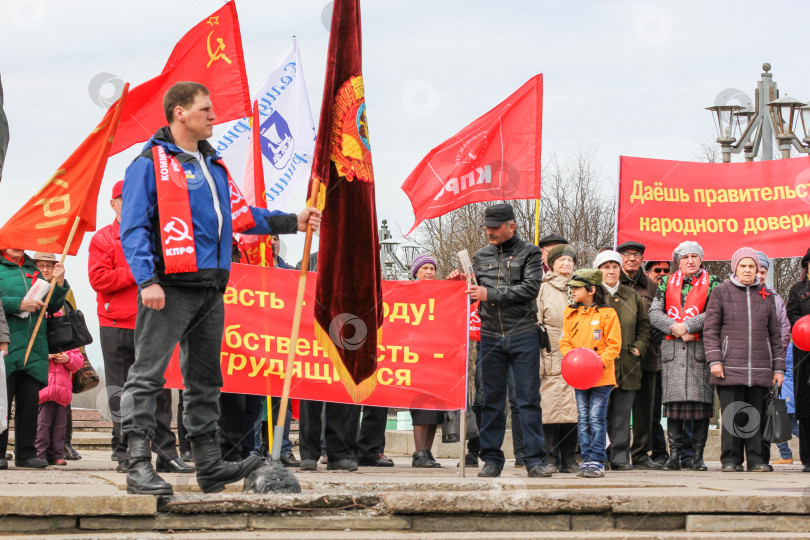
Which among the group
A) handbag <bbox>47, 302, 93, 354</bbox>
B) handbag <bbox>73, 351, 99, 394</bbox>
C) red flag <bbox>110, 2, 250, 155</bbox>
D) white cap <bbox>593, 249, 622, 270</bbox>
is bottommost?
handbag <bbox>73, 351, 99, 394</bbox>

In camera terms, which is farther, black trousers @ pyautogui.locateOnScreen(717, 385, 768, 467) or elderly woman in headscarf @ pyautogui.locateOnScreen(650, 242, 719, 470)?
elderly woman in headscarf @ pyautogui.locateOnScreen(650, 242, 719, 470)

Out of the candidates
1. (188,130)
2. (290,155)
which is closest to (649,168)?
(290,155)

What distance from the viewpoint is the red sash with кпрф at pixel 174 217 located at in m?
5.03

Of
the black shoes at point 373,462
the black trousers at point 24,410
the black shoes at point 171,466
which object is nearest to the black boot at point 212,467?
the black shoes at point 171,466

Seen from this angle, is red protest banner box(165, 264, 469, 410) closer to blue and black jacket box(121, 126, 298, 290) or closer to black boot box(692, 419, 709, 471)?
blue and black jacket box(121, 126, 298, 290)

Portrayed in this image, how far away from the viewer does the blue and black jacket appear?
5020 millimetres

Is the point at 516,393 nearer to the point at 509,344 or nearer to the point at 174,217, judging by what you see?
the point at 509,344

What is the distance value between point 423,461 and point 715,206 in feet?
14.3

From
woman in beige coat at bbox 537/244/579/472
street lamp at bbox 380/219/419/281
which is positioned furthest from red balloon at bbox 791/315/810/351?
street lamp at bbox 380/219/419/281

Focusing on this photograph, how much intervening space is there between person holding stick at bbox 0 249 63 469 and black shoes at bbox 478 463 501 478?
3.26m

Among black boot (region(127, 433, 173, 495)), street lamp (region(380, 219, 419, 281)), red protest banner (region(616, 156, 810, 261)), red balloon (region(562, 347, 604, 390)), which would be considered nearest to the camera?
black boot (region(127, 433, 173, 495))

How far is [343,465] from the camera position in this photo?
826 cm

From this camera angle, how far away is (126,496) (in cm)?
451

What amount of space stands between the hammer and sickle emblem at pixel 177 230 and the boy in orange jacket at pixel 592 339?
4033 millimetres
